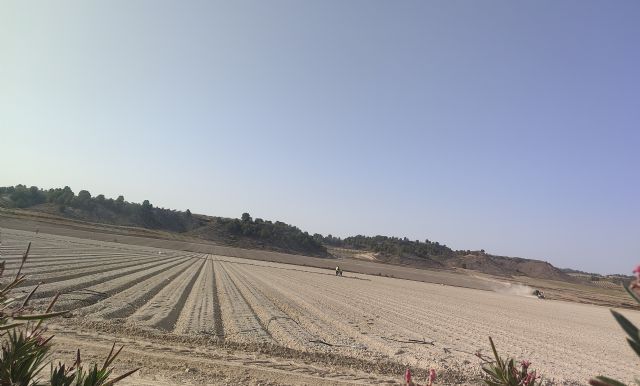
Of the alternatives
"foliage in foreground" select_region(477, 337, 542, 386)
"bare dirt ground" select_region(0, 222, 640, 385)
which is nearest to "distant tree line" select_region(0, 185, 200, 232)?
"bare dirt ground" select_region(0, 222, 640, 385)

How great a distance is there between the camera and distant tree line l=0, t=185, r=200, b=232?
108 meters

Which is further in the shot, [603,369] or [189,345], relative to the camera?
[603,369]

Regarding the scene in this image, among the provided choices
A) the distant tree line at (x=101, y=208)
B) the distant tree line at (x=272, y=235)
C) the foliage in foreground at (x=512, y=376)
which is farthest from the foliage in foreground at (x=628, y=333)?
the distant tree line at (x=272, y=235)

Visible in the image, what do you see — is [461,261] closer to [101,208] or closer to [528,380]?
[101,208]

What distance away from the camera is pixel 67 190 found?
11706cm

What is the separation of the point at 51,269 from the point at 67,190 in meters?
105

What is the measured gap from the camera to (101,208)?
122000 millimetres

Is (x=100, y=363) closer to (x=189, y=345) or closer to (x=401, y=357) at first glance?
(x=189, y=345)

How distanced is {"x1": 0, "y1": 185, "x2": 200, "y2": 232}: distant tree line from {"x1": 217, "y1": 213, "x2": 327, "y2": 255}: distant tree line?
628 inches

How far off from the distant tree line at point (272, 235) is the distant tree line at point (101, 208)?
15958 mm

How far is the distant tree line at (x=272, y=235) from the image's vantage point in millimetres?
126750

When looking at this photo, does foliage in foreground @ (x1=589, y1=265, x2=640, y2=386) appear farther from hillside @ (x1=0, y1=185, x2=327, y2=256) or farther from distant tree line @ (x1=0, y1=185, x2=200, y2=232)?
hillside @ (x1=0, y1=185, x2=327, y2=256)

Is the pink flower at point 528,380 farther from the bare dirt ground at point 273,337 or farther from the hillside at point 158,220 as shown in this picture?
the hillside at point 158,220

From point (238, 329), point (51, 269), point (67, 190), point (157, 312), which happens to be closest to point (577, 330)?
point (238, 329)
